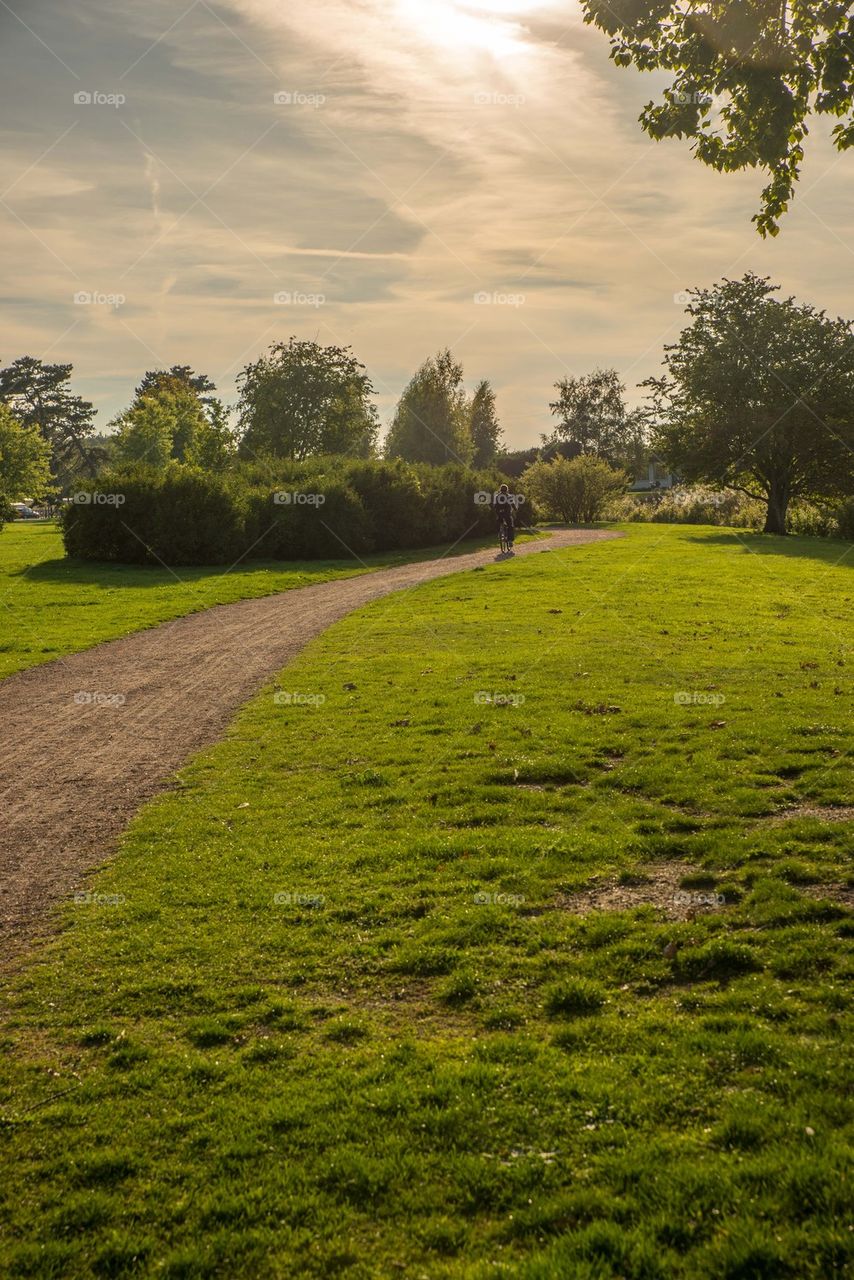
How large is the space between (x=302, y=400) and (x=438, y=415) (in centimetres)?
1629

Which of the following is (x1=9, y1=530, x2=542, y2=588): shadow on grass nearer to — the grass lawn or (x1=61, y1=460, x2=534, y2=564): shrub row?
the grass lawn

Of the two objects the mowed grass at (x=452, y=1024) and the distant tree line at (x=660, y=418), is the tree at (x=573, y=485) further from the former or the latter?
the mowed grass at (x=452, y=1024)

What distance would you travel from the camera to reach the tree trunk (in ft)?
196

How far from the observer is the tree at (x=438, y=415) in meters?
92.4

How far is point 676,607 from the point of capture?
26.1 meters

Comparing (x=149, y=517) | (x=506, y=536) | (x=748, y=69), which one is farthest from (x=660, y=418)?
Answer: (x=748, y=69)

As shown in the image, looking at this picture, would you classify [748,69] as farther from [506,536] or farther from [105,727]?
[506,536]

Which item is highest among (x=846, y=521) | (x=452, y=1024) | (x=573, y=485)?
(x=573, y=485)

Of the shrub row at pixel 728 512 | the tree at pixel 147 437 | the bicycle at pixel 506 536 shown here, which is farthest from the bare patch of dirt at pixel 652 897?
the tree at pixel 147 437

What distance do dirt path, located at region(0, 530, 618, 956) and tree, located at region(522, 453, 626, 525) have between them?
4482 centimetres

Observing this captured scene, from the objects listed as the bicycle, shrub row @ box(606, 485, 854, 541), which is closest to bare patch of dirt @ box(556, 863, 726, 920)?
the bicycle

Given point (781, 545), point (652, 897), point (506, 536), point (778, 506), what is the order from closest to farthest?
point (652, 897) < point (506, 536) < point (781, 545) < point (778, 506)

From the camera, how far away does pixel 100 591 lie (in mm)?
29922

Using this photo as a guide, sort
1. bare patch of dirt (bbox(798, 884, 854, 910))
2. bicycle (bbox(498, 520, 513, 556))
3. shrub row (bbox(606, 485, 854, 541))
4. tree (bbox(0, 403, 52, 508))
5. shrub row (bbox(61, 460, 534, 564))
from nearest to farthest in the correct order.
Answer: bare patch of dirt (bbox(798, 884, 854, 910)) < shrub row (bbox(61, 460, 534, 564)) < bicycle (bbox(498, 520, 513, 556)) < shrub row (bbox(606, 485, 854, 541)) < tree (bbox(0, 403, 52, 508))
